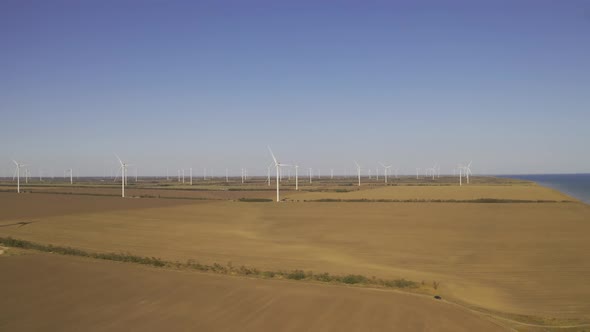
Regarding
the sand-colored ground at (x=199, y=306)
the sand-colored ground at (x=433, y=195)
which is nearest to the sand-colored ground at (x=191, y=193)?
the sand-colored ground at (x=433, y=195)

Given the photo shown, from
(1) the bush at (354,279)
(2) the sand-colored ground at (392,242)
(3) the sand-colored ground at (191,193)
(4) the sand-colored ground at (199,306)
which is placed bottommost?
(2) the sand-colored ground at (392,242)

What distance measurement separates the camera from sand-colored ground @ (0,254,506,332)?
13000 millimetres

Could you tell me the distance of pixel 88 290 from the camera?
16438 mm

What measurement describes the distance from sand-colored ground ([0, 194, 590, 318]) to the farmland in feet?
0.20

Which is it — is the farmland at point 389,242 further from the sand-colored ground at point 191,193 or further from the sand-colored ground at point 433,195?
the sand-colored ground at point 191,193

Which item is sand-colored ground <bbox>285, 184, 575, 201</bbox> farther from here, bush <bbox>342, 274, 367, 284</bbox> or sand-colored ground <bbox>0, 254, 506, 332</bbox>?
sand-colored ground <bbox>0, 254, 506, 332</bbox>

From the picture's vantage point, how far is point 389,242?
102 feet

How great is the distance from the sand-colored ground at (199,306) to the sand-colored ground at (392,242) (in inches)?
134

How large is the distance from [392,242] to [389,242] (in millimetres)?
190

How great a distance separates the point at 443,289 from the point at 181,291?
954cm

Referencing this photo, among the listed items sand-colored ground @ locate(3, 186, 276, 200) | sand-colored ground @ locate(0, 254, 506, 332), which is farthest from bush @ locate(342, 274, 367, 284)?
sand-colored ground @ locate(3, 186, 276, 200)

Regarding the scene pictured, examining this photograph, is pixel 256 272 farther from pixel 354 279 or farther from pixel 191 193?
pixel 191 193

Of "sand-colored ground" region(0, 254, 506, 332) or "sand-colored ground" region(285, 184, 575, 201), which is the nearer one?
"sand-colored ground" region(0, 254, 506, 332)

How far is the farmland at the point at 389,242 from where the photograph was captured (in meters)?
18.6
